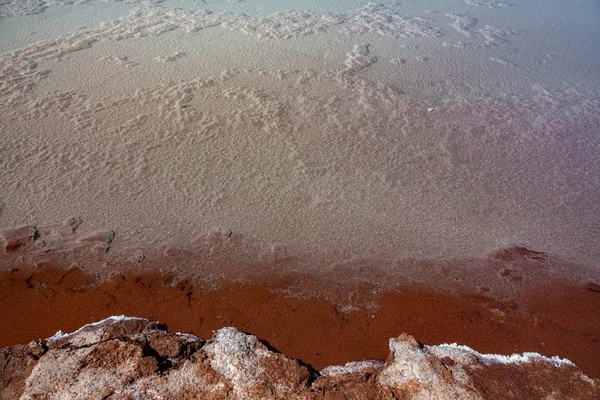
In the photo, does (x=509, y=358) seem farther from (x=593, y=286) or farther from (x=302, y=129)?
(x=302, y=129)

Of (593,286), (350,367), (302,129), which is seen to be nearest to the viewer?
(350,367)

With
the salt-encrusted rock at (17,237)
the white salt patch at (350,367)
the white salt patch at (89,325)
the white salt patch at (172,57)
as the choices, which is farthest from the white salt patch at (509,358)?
the white salt patch at (172,57)

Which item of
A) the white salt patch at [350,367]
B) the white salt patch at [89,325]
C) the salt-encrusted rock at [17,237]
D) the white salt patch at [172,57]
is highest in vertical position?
the white salt patch at [172,57]

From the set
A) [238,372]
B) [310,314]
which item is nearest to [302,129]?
[310,314]

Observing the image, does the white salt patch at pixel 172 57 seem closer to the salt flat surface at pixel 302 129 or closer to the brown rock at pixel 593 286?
the salt flat surface at pixel 302 129

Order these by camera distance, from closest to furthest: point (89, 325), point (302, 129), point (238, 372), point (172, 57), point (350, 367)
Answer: point (238, 372) → point (350, 367) → point (89, 325) → point (302, 129) → point (172, 57)

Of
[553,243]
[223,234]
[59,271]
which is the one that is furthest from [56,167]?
[553,243]

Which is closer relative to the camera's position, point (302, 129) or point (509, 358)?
point (509, 358)
